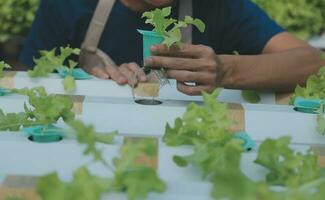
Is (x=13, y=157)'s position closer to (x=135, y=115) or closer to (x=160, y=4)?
(x=135, y=115)

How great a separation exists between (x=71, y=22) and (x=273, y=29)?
0.67 metres

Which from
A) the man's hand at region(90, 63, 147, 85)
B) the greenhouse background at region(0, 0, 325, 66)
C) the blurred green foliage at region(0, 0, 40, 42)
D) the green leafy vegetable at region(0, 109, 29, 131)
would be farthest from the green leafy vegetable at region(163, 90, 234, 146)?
the blurred green foliage at region(0, 0, 40, 42)

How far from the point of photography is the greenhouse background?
4355 millimetres

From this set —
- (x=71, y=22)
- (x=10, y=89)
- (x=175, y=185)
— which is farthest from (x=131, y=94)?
(x=71, y=22)

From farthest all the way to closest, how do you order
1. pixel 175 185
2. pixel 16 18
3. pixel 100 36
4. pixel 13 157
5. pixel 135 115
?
pixel 16 18, pixel 100 36, pixel 135 115, pixel 13 157, pixel 175 185

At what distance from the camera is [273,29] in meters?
1.91

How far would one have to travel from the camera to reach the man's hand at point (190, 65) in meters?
1.20

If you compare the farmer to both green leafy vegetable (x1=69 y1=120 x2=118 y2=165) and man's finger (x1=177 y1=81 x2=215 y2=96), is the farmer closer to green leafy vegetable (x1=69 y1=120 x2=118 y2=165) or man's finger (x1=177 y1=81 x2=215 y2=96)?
man's finger (x1=177 y1=81 x2=215 y2=96)

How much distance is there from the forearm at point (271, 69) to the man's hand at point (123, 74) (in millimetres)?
203

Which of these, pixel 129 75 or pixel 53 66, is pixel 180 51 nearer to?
pixel 129 75

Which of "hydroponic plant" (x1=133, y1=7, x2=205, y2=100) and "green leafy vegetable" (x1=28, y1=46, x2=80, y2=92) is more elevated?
"hydroponic plant" (x1=133, y1=7, x2=205, y2=100)

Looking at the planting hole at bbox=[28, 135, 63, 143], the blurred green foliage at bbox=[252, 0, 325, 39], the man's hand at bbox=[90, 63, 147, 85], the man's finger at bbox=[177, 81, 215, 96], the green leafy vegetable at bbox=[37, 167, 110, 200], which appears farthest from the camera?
the blurred green foliage at bbox=[252, 0, 325, 39]

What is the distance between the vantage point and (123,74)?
144 cm

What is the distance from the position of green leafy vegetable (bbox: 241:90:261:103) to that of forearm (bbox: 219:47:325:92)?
0.02m
